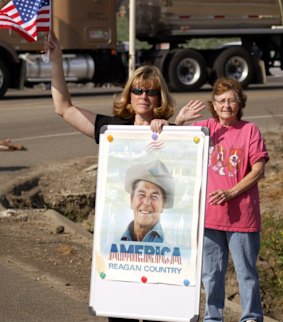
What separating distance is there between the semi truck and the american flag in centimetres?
1926

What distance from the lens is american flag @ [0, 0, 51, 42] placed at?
670 cm

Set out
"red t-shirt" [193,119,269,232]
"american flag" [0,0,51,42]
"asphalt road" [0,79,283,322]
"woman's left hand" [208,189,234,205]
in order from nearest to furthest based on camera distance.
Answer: "woman's left hand" [208,189,234,205] → "red t-shirt" [193,119,269,232] → "american flag" [0,0,51,42] → "asphalt road" [0,79,283,322]

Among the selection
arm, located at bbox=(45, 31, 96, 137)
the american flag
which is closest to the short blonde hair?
arm, located at bbox=(45, 31, 96, 137)

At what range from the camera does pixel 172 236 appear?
5.89m

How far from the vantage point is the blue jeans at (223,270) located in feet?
21.7

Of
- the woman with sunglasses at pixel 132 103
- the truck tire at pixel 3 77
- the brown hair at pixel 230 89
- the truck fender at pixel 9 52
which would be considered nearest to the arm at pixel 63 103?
the woman with sunglasses at pixel 132 103

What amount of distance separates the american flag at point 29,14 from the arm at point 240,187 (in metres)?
1.45

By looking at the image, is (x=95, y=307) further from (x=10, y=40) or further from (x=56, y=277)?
(x=10, y=40)

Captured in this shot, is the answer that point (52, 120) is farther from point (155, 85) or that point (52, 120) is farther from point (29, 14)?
point (155, 85)

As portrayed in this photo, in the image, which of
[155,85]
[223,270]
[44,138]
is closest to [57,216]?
[223,270]

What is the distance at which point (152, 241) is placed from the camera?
5.90m

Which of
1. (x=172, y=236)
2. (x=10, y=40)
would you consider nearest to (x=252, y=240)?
(x=172, y=236)

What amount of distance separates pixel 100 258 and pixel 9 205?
256 inches

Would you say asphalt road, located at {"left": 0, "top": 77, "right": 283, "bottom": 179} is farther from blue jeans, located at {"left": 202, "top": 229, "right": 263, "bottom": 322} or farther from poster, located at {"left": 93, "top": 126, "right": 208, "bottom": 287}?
poster, located at {"left": 93, "top": 126, "right": 208, "bottom": 287}
